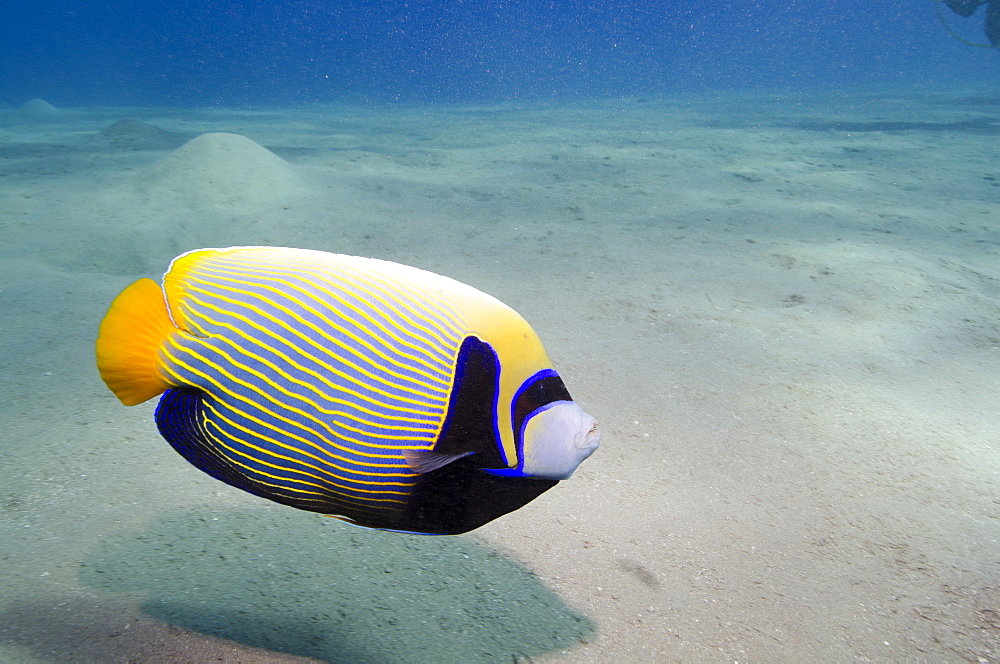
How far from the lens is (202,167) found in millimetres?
5277

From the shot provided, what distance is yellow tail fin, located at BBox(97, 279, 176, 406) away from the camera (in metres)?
0.53

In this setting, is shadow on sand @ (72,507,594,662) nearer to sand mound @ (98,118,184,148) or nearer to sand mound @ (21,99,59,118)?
sand mound @ (98,118,184,148)

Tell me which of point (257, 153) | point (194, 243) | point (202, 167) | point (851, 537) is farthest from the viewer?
point (257, 153)

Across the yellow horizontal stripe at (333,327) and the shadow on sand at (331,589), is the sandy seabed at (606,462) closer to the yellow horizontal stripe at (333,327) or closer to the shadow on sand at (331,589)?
the shadow on sand at (331,589)

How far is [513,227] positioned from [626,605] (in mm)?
3578

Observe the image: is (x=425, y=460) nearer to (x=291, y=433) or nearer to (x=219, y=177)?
(x=291, y=433)

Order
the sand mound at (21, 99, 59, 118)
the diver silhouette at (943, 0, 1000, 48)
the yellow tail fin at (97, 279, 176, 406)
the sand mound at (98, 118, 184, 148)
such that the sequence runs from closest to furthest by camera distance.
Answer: the yellow tail fin at (97, 279, 176, 406) < the sand mound at (98, 118, 184, 148) < the diver silhouette at (943, 0, 1000, 48) < the sand mound at (21, 99, 59, 118)

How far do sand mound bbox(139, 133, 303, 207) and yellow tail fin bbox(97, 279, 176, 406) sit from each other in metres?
4.79

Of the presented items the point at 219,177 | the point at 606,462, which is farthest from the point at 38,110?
the point at 606,462

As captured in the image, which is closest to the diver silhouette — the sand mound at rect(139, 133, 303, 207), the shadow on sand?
the sand mound at rect(139, 133, 303, 207)

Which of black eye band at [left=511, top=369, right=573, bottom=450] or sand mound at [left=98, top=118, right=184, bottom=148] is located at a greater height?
sand mound at [left=98, top=118, right=184, bottom=148]

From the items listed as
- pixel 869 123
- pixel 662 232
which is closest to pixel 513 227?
pixel 662 232

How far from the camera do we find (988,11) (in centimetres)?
1369

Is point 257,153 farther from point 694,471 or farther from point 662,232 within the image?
point 694,471
